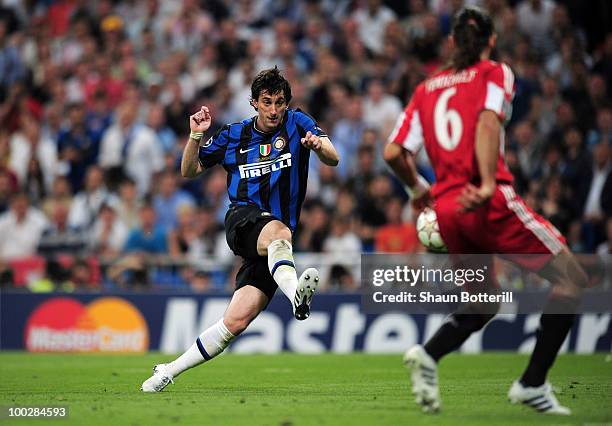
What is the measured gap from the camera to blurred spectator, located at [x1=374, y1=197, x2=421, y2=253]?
639 inches

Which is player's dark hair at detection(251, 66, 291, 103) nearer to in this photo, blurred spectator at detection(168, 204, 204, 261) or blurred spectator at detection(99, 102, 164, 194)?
blurred spectator at detection(168, 204, 204, 261)

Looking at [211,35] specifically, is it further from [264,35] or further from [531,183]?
[531,183]

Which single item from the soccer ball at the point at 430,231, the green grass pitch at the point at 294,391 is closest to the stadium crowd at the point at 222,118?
the green grass pitch at the point at 294,391

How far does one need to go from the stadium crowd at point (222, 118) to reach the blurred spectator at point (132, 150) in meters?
0.03

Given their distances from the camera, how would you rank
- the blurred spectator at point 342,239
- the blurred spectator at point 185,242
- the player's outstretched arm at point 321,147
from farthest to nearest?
the blurred spectator at point 185,242
the blurred spectator at point 342,239
the player's outstretched arm at point 321,147

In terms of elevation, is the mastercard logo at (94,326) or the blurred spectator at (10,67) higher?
the blurred spectator at (10,67)

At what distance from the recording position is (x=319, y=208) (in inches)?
666

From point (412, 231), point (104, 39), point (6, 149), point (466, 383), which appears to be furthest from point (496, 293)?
point (104, 39)

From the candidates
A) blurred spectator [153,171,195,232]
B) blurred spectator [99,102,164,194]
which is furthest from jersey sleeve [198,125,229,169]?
blurred spectator [99,102,164,194]

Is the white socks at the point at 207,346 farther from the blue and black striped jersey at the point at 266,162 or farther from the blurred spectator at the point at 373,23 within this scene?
the blurred spectator at the point at 373,23

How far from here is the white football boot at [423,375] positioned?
7008mm

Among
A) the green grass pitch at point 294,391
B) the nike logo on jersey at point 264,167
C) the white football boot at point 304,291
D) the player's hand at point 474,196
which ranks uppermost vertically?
the nike logo on jersey at point 264,167

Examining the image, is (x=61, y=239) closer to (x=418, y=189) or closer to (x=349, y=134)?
(x=349, y=134)

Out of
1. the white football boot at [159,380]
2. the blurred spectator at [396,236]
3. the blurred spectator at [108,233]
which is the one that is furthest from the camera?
the blurred spectator at [108,233]
